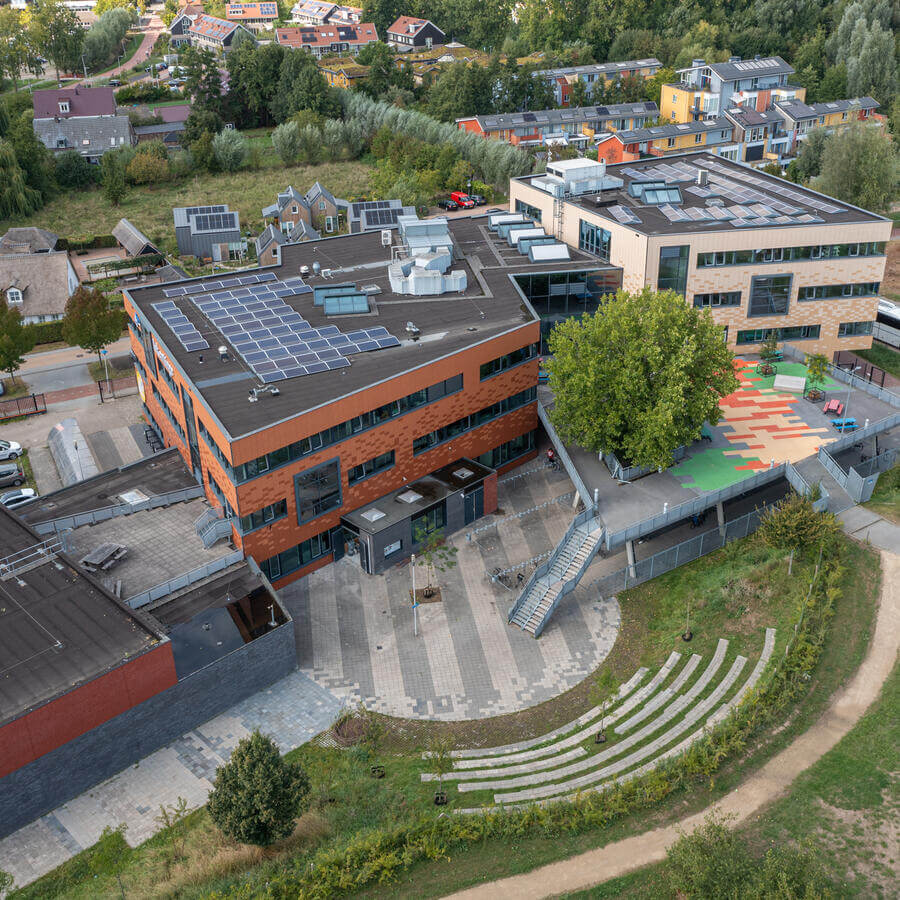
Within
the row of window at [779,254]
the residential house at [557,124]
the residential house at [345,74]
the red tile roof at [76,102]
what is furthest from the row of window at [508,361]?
the red tile roof at [76,102]

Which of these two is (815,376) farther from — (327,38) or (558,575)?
(327,38)

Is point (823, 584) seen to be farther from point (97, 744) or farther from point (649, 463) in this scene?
point (97, 744)

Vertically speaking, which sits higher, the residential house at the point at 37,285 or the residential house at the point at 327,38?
the residential house at the point at 327,38

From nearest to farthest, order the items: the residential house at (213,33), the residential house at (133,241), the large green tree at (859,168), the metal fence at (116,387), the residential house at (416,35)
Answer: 1. the metal fence at (116,387)
2. the large green tree at (859,168)
3. the residential house at (133,241)
4. the residential house at (416,35)
5. the residential house at (213,33)

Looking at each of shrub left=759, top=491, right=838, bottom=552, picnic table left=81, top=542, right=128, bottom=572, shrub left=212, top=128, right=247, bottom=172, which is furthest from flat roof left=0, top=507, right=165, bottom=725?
shrub left=212, top=128, right=247, bottom=172

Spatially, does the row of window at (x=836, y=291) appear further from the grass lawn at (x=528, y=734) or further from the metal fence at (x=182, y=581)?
the metal fence at (x=182, y=581)

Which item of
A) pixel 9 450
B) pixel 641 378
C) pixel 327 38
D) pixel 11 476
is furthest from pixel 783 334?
pixel 327 38

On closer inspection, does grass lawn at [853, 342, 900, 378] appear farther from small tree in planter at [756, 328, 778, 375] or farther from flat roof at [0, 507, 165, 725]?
flat roof at [0, 507, 165, 725]
